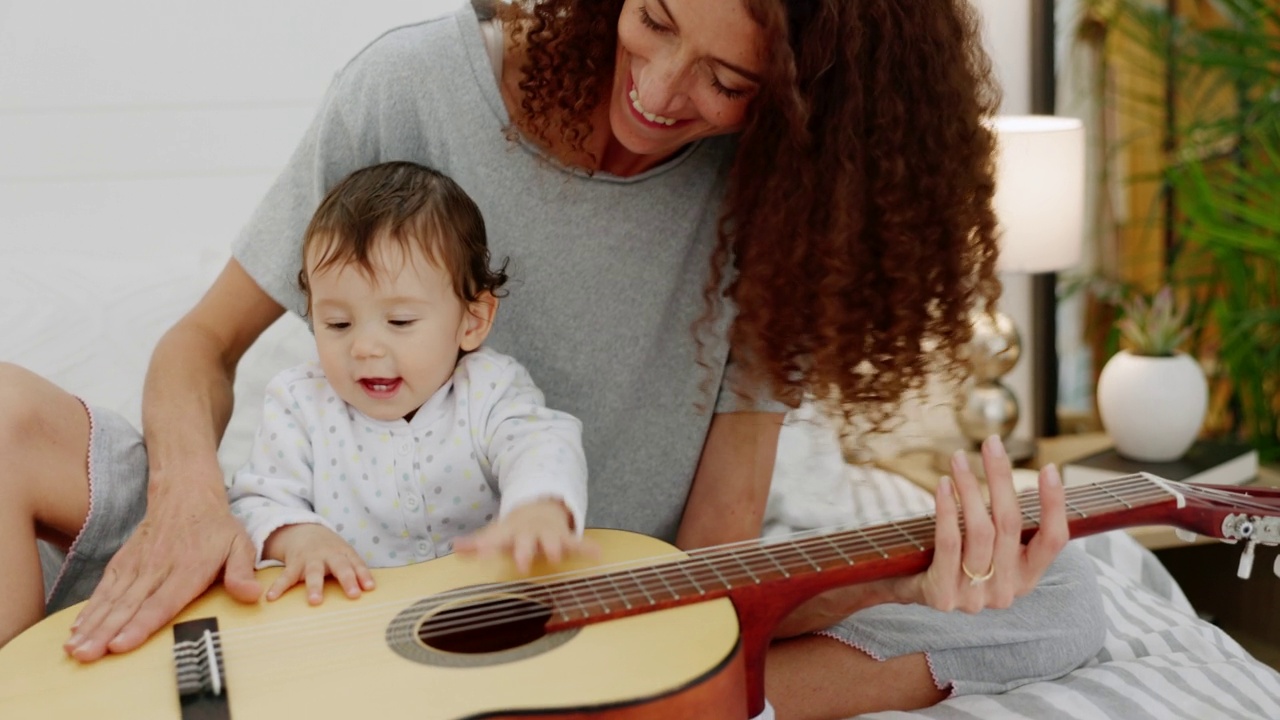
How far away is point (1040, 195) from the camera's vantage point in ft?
7.41

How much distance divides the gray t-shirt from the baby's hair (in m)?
0.12

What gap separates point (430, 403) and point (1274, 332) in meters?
1.92

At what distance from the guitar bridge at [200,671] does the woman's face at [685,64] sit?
63 cm

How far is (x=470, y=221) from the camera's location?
1226mm

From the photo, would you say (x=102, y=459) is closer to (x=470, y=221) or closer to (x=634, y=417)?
(x=470, y=221)

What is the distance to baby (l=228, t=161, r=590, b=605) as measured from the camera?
3.81ft

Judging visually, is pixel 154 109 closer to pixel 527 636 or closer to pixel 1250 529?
pixel 527 636

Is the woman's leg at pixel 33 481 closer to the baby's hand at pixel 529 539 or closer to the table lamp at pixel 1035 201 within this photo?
the baby's hand at pixel 529 539

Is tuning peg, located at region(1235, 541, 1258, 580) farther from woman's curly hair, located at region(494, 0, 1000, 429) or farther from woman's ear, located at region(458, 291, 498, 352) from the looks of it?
woman's ear, located at region(458, 291, 498, 352)

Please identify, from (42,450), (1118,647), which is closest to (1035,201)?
(1118,647)

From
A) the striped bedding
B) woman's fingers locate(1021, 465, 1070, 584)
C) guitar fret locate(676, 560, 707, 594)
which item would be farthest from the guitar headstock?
guitar fret locate(676, 560, 707, 594)

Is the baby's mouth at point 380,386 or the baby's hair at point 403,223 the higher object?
the baby's hair at point 403,223

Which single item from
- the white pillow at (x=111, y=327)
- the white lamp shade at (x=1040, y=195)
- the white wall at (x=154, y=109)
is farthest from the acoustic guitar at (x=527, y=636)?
the white lamp shade at (x=1040, y=195)

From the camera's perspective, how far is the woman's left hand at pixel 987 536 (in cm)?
106
